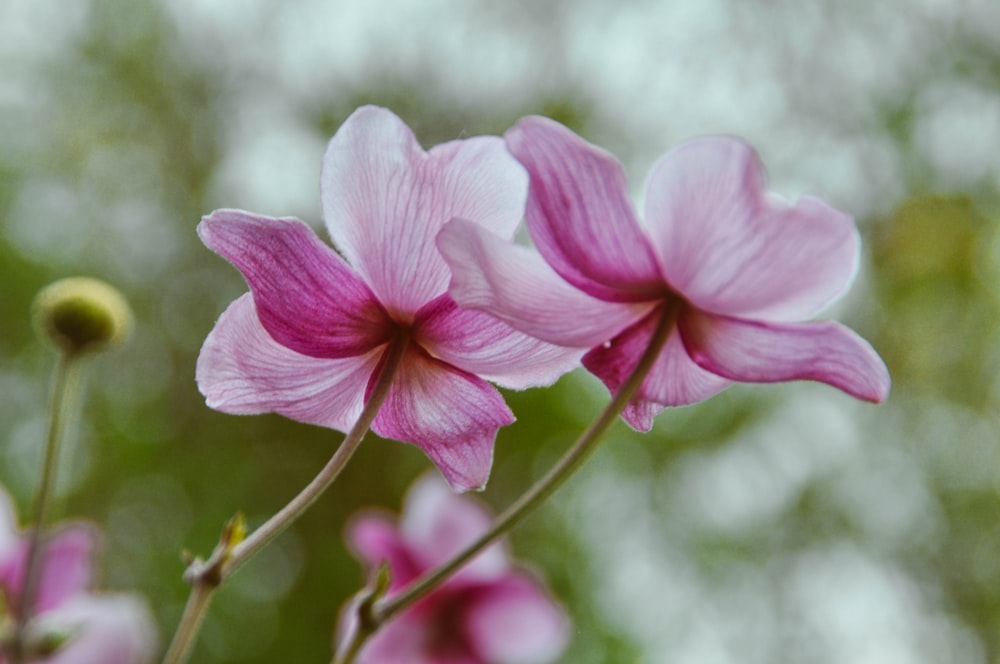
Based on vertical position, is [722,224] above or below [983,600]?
above

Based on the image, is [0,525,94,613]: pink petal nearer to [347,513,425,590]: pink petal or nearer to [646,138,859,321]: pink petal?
[347,513,425,590]: pink petal

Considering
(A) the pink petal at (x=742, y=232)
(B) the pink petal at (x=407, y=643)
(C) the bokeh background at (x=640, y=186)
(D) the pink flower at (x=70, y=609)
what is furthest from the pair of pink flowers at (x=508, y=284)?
(C) the bokeh background at (x=640, y=186)

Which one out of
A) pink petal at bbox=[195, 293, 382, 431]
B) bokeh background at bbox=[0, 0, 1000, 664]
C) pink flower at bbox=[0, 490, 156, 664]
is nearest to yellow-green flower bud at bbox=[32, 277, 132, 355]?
pink flower at bbox=[0, 490, 156, 664]

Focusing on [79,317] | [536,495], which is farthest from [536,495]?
[79,317]

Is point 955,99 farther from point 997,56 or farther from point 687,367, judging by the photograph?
point 687,367

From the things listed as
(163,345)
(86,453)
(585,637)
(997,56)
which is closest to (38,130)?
(163,345)

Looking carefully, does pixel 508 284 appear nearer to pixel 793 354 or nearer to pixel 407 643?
pixel 793 354
